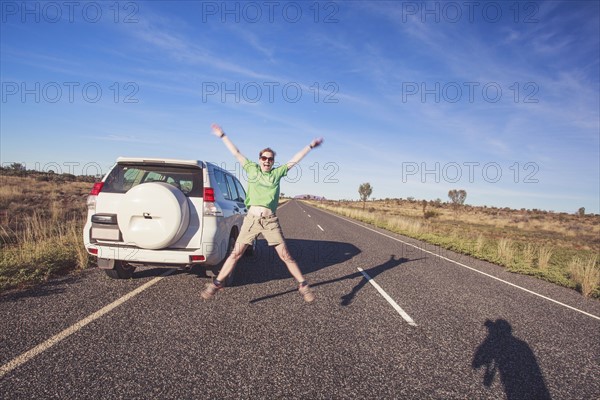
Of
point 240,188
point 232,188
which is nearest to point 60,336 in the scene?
point 232,188

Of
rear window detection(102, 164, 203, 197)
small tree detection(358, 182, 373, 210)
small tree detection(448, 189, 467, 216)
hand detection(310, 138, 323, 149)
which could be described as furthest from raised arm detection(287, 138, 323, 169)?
small tree detection(448, 189, 467, 216)

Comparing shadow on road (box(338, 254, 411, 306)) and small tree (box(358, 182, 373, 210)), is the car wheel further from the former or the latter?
small tree (box(358, 182, 373, 210))

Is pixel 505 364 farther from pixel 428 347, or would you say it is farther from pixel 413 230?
pixel 413 230

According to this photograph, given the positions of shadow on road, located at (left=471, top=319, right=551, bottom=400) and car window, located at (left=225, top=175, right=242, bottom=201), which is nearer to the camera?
shadow on road, located at (left=471, top=319, right=551, bottom=400)

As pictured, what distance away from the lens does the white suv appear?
4.21 metres

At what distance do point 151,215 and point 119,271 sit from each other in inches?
66.0

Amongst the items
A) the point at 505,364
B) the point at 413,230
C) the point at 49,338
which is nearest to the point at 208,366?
the point at 49,338

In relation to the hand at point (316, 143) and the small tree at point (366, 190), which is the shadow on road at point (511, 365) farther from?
the small tree at point (366, 190)

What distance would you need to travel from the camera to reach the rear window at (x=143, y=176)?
4.65 meters

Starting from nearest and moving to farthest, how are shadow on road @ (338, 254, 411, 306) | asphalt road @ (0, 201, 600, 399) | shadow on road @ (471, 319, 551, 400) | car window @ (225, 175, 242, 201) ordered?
asphalt road @ (0, 201, 600, 399), shadow on road @ (471, 319, 551, 400), shadow on road @ (338, 254, 411, 306), car window @ (225, 175, 242, 201)

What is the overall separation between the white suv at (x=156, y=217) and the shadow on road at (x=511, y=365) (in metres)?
3.53

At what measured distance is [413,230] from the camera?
19.1 meters

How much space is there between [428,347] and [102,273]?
212 inches

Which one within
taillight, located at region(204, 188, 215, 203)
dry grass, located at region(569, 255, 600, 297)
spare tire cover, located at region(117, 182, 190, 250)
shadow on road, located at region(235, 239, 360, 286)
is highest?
taillight, located at region(204, 188, 215, 203)
